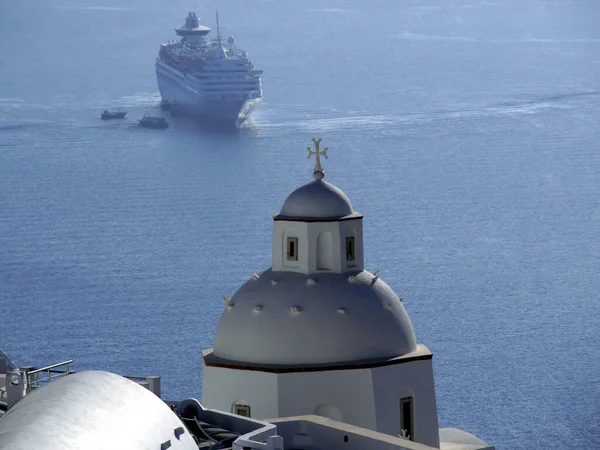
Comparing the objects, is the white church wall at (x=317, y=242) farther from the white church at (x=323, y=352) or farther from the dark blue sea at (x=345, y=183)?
the dark blue sea at (x=345, y=183)

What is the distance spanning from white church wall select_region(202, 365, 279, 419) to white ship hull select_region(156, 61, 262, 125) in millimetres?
91885

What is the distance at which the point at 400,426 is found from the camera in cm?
2528

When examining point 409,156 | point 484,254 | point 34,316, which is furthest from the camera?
point 409,156

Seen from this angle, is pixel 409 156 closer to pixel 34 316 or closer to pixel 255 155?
pixel 255 155

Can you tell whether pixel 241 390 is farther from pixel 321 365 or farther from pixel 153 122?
pixel 153 122

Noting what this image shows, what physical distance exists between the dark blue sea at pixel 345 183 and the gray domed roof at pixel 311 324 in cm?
2273

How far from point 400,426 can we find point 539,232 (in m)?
A: 54.2

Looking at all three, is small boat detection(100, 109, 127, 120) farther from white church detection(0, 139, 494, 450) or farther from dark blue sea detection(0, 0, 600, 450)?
white church detection(0, 139, 494, 450)

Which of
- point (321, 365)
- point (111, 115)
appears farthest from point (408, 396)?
point (111, 115)

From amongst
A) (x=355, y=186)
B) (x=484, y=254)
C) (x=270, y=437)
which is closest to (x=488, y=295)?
(x=484, y=254)

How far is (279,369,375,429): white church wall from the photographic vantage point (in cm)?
2495

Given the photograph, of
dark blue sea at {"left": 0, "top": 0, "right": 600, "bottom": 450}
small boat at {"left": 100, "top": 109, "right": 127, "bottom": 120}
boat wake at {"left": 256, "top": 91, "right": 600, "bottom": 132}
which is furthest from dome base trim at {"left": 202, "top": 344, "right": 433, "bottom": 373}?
small boat at {"left": 100, "top": 109, "right": 127, "bottom": 120}

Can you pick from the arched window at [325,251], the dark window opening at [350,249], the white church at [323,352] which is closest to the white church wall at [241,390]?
the white church at [323,352]

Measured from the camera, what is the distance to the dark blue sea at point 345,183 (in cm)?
5694
